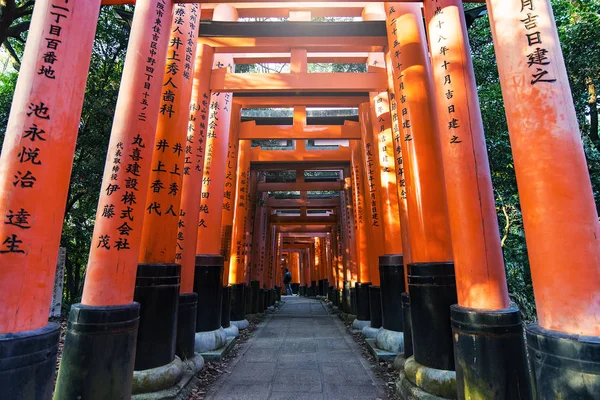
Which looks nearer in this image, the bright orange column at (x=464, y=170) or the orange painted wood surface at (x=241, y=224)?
the bright orange column at (x=464, y=170)

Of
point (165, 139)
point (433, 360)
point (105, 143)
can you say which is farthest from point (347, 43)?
point (105, 143)

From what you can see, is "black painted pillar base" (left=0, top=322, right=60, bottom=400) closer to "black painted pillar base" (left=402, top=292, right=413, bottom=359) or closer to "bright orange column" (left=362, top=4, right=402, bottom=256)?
"black painted pillar base" (left=402, top=292, right=413, bottom=359)

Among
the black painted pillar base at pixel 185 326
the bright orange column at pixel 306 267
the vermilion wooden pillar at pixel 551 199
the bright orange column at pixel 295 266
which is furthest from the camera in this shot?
the bright orange column at pixel 295 266

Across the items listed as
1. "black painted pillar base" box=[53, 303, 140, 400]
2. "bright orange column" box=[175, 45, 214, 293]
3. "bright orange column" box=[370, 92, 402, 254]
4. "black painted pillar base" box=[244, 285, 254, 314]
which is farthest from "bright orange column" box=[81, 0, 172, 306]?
"black painted pillar base" box=[244, 285, 254, 314]

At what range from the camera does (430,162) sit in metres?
3.57

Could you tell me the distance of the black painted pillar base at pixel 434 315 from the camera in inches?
124

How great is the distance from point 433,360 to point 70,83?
3770mm

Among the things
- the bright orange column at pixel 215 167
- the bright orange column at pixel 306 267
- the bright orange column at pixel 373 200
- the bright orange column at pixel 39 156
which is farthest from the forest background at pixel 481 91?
the bright orange column at pixel 306 267

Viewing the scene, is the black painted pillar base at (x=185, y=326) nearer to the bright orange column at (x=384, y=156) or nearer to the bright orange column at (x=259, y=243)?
the bright orange column at (x=384, y=156)

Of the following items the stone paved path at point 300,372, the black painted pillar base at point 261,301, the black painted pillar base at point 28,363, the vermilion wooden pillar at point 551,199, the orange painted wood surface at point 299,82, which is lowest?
the stone paved path at point 300,372

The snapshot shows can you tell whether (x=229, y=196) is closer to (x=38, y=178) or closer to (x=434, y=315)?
(x=434, y=315)

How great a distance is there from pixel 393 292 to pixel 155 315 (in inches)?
139

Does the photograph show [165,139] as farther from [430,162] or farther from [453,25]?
[453,25]

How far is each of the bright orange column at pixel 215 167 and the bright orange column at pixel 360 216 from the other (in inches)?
136
